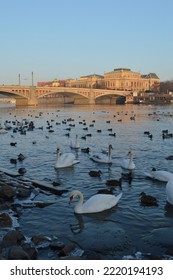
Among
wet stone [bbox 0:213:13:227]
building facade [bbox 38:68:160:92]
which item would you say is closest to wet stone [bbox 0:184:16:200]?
wet stone [bbox 0:213:13:227]

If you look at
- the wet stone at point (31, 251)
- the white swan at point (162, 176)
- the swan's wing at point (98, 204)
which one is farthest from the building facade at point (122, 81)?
the wet stone at point (31, 251)

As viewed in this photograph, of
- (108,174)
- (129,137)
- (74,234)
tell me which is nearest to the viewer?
(74,234)

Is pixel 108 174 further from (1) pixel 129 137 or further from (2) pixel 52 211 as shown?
(1) pixel 129 137

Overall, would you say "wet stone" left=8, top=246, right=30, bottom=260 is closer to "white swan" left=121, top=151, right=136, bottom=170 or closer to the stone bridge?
"white swan" left=121, top=151, right=136, bottom=170

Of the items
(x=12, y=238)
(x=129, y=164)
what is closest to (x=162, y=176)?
(x=129, y=164)

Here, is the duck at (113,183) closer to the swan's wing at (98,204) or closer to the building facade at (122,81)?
the swan's wing at (98,204)

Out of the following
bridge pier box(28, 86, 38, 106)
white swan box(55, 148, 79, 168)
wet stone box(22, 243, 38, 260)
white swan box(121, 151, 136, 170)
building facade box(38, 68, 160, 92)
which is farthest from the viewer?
building facade box(38, 68, 160, 92)

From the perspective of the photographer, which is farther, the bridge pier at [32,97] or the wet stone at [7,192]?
the bridge pier at [32,97]

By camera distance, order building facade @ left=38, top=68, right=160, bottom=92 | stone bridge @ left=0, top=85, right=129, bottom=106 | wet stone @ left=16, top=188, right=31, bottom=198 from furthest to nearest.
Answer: building facade @ left=38, top=68, right=160, bottom=92
stone bridge @ left=0, top=85, right=129, bottom=106
wet stone @ left=16, top=188, right=31, bottom=198

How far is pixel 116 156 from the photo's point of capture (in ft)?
62.3

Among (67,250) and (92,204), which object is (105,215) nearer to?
(92,204)

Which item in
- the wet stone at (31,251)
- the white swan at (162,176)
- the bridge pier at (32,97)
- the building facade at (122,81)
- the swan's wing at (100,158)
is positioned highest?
the building facade at (122,81)

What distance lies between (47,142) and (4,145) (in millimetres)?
2934

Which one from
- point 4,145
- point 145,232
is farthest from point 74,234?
point 4,145
